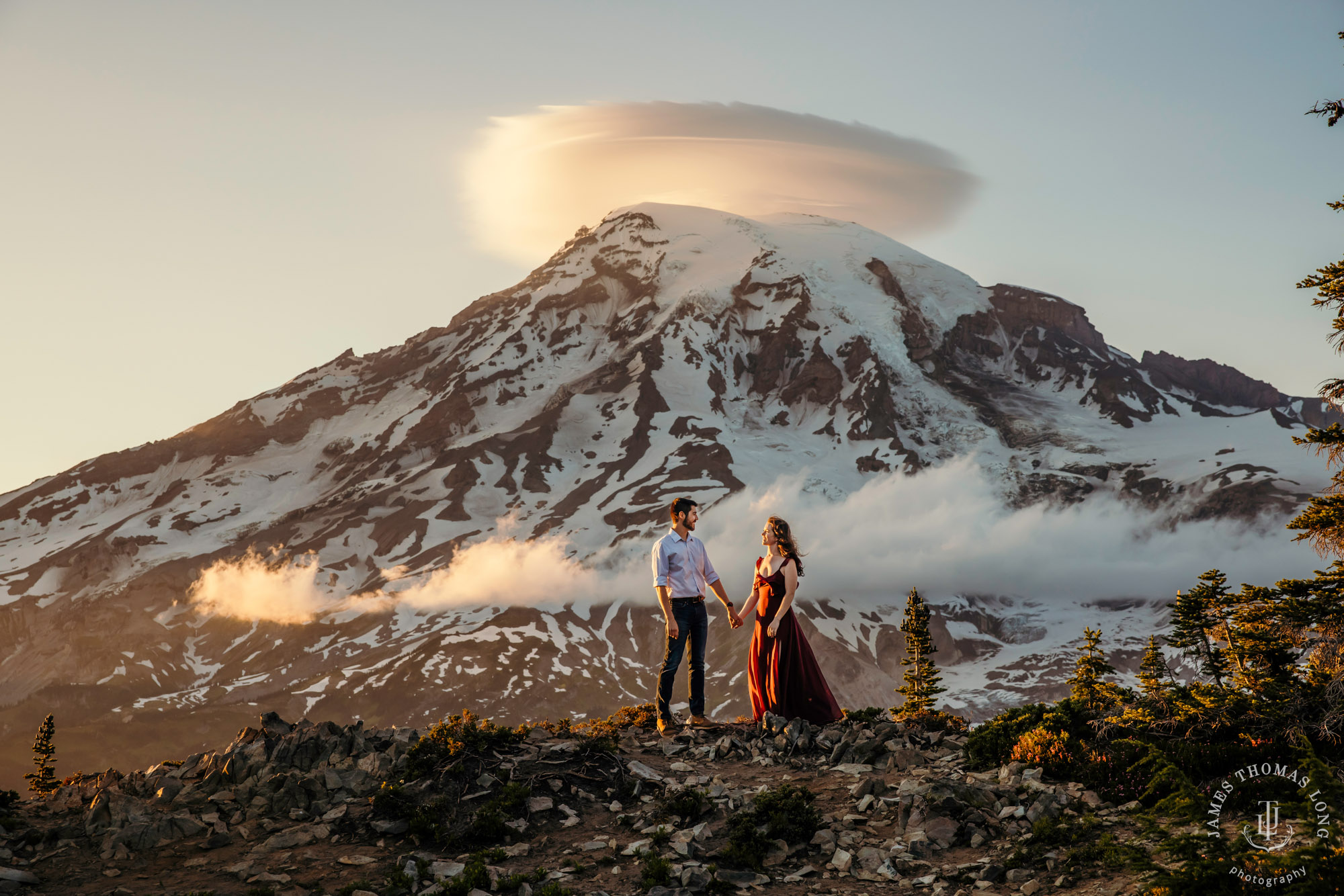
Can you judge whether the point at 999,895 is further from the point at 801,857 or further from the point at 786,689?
the point at 786,689

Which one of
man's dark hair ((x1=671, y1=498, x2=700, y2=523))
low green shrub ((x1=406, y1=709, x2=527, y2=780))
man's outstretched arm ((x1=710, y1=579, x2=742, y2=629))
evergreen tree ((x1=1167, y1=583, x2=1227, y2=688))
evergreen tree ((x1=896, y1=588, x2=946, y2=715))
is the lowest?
evergreen tree ((x1=896, y1=588, x2=946, y2=715))

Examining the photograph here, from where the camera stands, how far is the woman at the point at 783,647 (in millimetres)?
17562

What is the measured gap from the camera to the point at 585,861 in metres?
11.9

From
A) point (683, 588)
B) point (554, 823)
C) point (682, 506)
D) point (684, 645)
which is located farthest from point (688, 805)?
point (682, 506)

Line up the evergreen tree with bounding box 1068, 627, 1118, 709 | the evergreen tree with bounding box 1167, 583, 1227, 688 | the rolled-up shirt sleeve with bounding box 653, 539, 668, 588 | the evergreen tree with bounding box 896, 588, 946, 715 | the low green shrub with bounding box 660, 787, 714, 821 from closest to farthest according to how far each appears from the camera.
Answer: the low green shrub with bounding box 660, 787, 714, 821, the rolled-up shirt sleeve with bounding box 653, 539, 668, 588, the evergreen tree with bounding box 1167, 583, 1227, 688, the evergreen tree with bounding box 1068, 627, 1118, 709, the evergreen tree with bounding box 896, 588, 946, 715

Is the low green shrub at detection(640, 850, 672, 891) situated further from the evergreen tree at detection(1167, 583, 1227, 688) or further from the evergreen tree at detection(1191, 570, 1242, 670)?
the evergreen tree at detection(1167, 583, 1227, 688)

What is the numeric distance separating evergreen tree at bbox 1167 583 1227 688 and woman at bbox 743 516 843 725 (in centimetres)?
878

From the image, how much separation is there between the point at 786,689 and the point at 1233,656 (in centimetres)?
778

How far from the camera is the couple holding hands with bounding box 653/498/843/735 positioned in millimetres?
17016

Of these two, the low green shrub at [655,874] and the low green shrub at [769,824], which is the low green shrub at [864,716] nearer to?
the low green shrub at [769,824]

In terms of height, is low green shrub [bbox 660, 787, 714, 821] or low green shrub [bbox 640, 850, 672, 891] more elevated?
low green shrub [bbox 660, 787, 714, 821]

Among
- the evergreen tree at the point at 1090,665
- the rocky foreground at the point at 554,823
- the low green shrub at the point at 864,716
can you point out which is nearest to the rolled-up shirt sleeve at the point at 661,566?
the rocky foreground at the point at 554,823

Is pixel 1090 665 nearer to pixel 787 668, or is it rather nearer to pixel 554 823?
pixel 787 668

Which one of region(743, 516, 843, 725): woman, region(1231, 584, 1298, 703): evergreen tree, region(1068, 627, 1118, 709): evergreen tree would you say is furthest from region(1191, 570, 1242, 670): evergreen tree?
region(743, 516, 843, 725): woman
